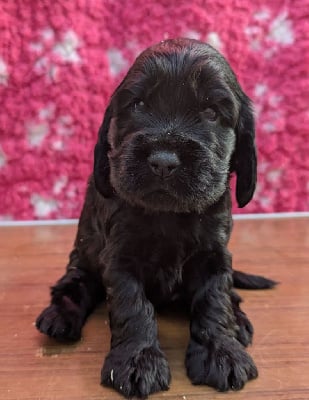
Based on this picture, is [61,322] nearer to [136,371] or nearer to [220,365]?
[136,371]

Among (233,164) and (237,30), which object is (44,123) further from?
(233,164)

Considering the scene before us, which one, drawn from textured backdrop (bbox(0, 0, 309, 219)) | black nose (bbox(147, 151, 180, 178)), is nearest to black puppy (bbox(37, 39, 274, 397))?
black nose (bbox(147, 151, 180, 178))

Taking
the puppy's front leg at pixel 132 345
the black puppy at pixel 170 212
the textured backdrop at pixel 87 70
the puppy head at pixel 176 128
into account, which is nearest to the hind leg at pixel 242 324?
the black puppy at pixel 170 212

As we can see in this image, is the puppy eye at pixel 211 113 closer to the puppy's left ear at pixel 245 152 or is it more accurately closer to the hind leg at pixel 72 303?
the puppy's left ear at pixel 245 152

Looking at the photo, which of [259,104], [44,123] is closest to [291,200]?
[259,104]

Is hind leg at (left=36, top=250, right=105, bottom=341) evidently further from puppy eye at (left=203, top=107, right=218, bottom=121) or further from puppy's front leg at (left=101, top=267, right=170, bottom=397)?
puppy eye at (left=203, top=107, right=218, bottom=121)
